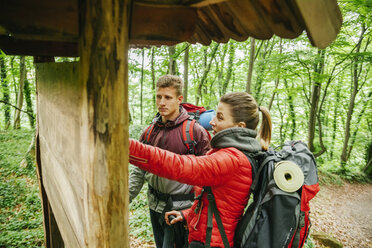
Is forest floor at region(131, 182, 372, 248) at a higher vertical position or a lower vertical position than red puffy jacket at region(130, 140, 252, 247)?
lower

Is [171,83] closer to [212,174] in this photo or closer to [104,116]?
[212,174]

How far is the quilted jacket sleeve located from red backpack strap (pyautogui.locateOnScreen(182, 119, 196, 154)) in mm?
887

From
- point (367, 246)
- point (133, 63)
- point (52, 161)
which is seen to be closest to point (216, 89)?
point (133, 63)

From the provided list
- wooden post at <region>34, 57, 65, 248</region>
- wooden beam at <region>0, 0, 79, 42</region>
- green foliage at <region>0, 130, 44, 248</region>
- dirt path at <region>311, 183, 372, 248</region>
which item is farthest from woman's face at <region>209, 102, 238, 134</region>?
dirt path at <region>311, 183, 372, 248</region>

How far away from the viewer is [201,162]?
1.50m

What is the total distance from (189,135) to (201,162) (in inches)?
39.6

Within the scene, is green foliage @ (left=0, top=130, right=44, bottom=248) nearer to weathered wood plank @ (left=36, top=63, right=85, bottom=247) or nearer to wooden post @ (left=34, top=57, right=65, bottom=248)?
wooden post @ (left=34, top=57, right=65, bottom=248)

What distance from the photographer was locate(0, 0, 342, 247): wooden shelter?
2.72 ft

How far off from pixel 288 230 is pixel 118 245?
3.79 ft

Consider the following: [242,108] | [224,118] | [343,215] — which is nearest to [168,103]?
[224,118]

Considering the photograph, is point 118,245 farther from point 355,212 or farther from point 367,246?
point 355,212

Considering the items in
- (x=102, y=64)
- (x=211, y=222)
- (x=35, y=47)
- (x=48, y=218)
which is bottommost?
(x=48, y=218)

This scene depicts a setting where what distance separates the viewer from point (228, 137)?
165 centimetres

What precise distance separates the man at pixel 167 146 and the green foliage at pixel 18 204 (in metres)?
3.18
